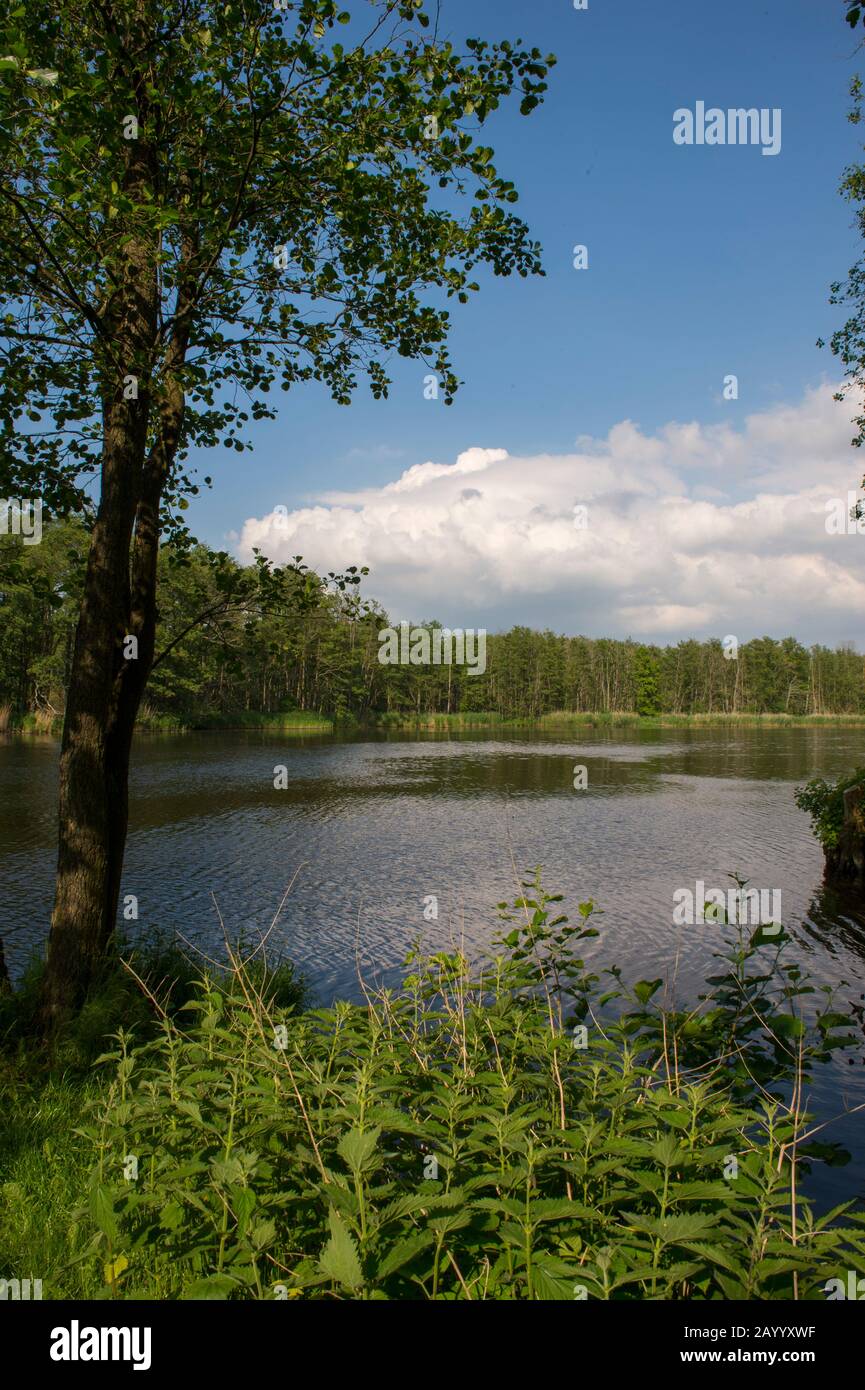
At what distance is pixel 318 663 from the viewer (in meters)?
92.8

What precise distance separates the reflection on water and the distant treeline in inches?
171

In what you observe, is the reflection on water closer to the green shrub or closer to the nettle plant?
the green shrub

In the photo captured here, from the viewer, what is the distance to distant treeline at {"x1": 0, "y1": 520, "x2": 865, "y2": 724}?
8602 mm

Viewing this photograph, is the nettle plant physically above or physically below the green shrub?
above

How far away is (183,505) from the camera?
954 centimetres

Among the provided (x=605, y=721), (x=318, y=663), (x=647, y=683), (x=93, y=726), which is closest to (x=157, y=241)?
(x=93, y=726)

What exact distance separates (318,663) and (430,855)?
2871 inches

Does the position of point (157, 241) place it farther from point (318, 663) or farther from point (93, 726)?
point (318, 663)

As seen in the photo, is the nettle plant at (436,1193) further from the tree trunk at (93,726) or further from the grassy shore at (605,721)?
the grassy shore at (605,721)

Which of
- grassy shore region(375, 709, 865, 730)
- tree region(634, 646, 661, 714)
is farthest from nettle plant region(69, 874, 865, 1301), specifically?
tree region(634, 646, 661, 714)

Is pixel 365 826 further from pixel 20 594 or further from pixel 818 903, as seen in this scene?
pixel 20 594

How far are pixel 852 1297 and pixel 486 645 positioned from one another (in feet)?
470

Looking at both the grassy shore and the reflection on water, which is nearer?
the reflection on water
